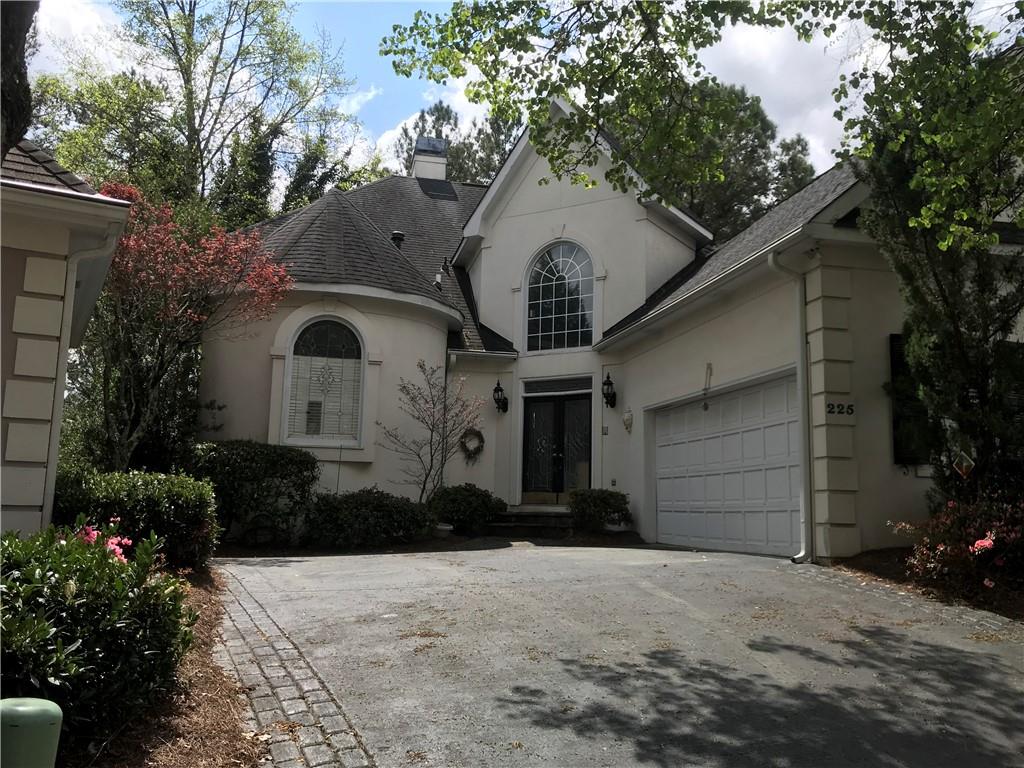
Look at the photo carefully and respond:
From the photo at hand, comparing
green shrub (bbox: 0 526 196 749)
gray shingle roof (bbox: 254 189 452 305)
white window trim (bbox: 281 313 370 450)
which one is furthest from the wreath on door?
green shrub (bbox: 0 526 196 749)

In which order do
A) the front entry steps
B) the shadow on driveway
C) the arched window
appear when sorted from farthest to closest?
the front entry steps < the arched window < the shadow on driveway

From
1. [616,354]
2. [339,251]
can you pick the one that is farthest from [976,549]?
[339,251]

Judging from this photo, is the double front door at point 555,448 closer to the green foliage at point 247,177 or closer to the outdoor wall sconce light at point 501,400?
the outdoor wall sconce light at point 501,400

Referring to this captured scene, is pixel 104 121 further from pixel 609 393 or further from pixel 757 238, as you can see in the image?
pixel 757 238

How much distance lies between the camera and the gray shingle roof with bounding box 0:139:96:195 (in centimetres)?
735

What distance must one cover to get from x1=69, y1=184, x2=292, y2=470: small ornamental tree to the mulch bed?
8.68 meters

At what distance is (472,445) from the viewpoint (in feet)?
49.9

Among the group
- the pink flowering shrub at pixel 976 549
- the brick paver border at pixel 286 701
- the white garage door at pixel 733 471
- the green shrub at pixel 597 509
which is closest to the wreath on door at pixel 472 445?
the green shrub at pixel 597 509

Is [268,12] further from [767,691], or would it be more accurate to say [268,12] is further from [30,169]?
[767,691]

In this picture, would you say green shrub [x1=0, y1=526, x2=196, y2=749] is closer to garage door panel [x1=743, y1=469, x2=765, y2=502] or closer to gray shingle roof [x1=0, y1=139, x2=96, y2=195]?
gray shingle roof [x1=0, y1=139, x2=96, y2=195]

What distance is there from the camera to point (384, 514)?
38.9 feet

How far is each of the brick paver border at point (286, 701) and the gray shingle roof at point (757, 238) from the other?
6.94 meters

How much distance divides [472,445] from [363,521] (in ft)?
12.8

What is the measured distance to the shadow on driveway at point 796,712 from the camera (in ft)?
12.7
